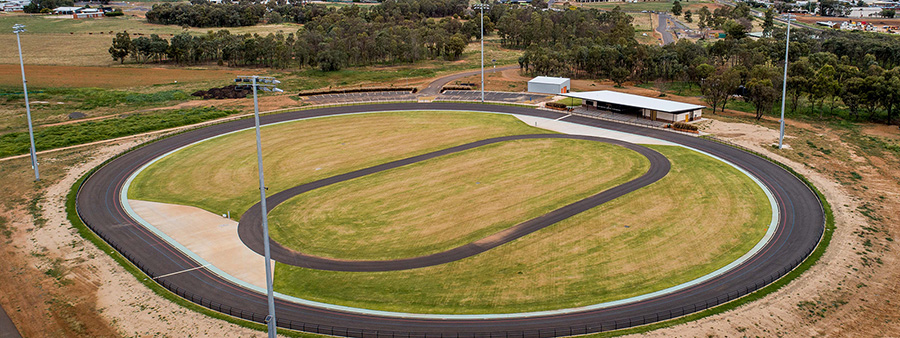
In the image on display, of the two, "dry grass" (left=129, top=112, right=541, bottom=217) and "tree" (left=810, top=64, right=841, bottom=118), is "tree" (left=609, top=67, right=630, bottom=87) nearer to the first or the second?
"tree" (left=810, top=64, right=841, bottom=118)

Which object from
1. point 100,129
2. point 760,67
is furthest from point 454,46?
point 100,129

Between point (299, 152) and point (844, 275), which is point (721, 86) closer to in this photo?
point (844, 275)

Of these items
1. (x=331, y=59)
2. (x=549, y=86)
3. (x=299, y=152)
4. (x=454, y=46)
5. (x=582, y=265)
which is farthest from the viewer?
(x=454, y=46)

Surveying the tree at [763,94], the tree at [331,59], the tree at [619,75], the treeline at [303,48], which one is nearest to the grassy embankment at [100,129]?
the tree at [331,59]

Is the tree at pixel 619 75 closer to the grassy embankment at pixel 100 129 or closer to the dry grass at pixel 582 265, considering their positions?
the dry grass at pixel 582 265

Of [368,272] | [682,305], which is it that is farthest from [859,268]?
[368,272]

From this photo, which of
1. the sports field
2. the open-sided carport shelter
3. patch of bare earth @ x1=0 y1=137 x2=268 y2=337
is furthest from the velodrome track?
the open-sided carport shelter
